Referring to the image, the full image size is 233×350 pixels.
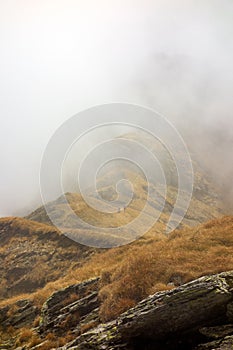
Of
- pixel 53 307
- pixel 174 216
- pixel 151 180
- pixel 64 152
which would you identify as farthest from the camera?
pixel 151 180

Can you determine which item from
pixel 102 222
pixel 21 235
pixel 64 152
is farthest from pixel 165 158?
pixel 64 152

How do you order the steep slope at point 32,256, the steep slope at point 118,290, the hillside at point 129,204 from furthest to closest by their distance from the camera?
the hillside at point 129,204
the steep slope at point 32,256
the steep slope at point 118,290

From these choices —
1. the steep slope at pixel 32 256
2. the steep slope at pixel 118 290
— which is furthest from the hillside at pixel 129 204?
the steep slope at pixel 118 290

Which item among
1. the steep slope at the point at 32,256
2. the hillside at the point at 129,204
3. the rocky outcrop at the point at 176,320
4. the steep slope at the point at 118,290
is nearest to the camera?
the rocky outcrop at the point at 176,320

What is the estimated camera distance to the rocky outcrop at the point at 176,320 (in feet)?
42.5

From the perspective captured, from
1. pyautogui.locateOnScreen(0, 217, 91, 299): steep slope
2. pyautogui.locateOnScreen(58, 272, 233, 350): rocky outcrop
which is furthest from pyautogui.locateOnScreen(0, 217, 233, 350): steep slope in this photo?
pyautogui.locateOnScreen(0, 217, 91, 299): steep slope

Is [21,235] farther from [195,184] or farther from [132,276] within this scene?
[195,184]

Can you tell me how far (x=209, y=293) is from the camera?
532 inches

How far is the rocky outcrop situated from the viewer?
12945 millimetres

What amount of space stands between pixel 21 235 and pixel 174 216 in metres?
64.6

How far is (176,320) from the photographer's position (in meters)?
13.1

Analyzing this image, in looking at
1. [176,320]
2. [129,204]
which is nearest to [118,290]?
[176,320]

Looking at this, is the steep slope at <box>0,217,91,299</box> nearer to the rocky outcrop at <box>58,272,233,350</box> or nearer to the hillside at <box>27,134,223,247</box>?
the hillside at <box>27,134,223,247</box>

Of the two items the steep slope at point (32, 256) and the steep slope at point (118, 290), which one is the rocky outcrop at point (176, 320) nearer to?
the steep slope at point (118, 290)
